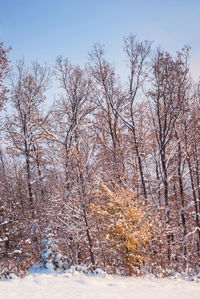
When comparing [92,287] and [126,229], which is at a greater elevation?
[126,229]

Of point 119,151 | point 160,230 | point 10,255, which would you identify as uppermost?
point 119,151

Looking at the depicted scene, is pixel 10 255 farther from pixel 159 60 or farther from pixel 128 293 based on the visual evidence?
pixel 159 60

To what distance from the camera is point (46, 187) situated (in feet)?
53.1

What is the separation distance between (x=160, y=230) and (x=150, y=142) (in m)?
8.71

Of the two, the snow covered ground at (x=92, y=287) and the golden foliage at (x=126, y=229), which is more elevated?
the golden foliage at (x=126, y=229)

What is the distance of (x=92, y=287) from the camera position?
23.2 ft

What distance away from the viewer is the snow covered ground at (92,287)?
6.36 meters

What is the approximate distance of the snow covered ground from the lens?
20.9 ft

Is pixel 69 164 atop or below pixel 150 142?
below

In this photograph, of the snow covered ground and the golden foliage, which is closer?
the snow covered ground

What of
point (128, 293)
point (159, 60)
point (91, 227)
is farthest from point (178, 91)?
point (128, 293)

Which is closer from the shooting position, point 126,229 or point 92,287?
point 92,287

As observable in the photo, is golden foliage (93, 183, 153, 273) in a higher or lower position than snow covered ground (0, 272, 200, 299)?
higher

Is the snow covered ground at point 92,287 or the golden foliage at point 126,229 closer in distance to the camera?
the snow covered ground at point 92,287
